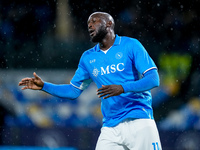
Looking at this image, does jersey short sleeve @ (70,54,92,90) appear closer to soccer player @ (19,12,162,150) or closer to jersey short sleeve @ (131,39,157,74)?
soccer player @ (19,12,162,150)

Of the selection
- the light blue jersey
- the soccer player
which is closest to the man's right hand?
the soccer player

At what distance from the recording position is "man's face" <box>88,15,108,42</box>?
11.2ft

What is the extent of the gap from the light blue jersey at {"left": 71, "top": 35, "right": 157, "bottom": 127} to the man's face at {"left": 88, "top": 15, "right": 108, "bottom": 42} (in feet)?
0.49

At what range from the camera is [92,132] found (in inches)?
292

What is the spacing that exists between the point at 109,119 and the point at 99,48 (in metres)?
0.69

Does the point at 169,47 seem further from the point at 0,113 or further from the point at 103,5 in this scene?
the point at 0,113

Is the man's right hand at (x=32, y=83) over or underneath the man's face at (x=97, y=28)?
underneath

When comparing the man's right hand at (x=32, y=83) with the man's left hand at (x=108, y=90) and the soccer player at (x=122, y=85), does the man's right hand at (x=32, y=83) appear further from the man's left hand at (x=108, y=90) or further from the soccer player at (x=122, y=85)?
the man's left hand at (x=108, y=90)

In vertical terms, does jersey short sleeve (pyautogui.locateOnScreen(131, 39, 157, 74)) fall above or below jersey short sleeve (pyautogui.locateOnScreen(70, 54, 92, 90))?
above

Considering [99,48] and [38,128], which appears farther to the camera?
[38,128]

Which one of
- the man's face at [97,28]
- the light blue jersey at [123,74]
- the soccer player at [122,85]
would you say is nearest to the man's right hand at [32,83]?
the soccer player at [122,85]

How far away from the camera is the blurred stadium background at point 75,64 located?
7500 mm

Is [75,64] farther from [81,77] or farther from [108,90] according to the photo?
[108,90]

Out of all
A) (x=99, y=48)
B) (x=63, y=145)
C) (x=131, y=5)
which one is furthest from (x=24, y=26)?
(x=99, y=48)
